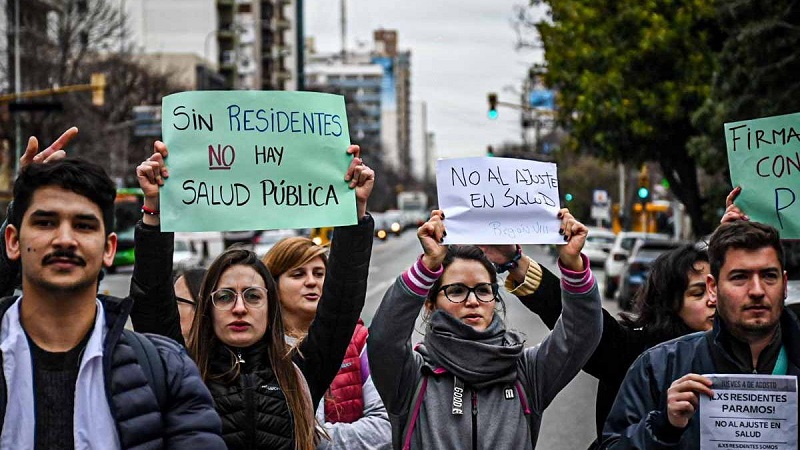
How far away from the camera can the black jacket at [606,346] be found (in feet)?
16.6

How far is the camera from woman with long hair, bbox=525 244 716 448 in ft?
16.7

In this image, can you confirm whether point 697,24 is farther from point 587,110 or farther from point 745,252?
point 745,252

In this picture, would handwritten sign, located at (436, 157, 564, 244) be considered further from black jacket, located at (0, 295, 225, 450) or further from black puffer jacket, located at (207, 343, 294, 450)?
black jacket, located at (0, 295, 225, 450)

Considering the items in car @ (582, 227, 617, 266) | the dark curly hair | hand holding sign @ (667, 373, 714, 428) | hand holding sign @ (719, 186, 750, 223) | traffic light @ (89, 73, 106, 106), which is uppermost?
traffic light @ (89, 73, 106, 106)

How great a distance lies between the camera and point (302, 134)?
462 cm

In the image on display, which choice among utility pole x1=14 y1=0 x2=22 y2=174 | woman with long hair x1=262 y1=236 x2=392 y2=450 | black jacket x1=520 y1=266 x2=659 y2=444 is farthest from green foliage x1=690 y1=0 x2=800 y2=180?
utility pole x1=14 y1=0 x2=22 y2=174

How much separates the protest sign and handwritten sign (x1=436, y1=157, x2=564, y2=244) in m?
1.22

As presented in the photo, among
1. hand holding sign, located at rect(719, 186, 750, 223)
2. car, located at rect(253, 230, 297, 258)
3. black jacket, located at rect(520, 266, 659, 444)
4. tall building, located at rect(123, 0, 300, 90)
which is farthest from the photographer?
tall building, located at rect(123, 0, 300, 90)

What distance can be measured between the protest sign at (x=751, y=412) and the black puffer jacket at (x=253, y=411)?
1355mm

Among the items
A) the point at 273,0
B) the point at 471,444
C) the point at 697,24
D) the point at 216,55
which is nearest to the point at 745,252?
the point at 471,444

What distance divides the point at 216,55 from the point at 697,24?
66.9m

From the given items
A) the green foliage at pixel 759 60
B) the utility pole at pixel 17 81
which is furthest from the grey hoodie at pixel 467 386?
the utility pole at pixel 17 81

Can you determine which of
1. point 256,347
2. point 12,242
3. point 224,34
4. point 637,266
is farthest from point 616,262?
point 224,34

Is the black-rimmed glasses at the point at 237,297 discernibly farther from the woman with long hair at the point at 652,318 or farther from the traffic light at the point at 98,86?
the traffic light at the point at 98,86
